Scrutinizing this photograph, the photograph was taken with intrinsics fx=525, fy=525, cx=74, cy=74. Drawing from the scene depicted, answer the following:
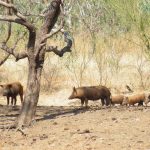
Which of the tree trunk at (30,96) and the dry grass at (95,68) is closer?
the tree trunk at (30,96)

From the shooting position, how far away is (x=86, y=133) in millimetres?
9625

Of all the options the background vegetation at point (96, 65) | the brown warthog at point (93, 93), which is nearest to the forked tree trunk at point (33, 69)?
the brown warthog at point (93, 93)

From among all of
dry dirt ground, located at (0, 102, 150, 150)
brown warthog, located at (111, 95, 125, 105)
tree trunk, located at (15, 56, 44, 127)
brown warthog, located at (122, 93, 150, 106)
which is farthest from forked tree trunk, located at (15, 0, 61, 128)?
brown warthog, located at (111, 95, 125, 105)

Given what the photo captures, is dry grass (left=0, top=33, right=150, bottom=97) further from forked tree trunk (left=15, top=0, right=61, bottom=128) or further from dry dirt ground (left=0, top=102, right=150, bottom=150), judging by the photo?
forked tree trunk (left=15, top=0, right=61, bottom=128)

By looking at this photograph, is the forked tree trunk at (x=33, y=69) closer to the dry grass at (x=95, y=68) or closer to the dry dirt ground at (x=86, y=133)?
the dry dirt ground at (x=86, y=133)

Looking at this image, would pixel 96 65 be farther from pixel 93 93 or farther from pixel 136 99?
pixel 93 93

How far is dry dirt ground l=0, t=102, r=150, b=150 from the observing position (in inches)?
343

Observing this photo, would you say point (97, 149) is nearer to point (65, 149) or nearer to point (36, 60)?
point (65, 149)

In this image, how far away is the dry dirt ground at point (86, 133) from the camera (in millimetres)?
8703

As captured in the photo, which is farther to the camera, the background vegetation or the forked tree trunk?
the background vegetation

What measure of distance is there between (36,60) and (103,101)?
375 inches

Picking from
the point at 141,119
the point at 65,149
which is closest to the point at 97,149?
the point at 65,149

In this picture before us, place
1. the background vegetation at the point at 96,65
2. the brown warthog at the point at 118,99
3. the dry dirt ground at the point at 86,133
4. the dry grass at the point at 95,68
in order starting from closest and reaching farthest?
the dry dirt ground at the point at 86,133, the brown warthog at the point at 118,99, the background vegetation at the point at 96,65, the dry grass at the point at 95,68

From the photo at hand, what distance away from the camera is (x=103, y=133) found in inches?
374
